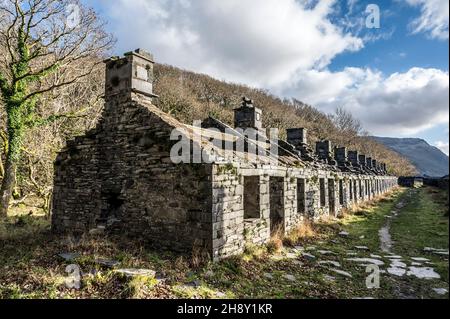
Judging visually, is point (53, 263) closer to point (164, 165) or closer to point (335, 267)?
point (164, 165)

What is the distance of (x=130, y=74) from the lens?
8.95 metres

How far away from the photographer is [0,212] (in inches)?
511

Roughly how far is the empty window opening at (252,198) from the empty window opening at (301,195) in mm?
3939

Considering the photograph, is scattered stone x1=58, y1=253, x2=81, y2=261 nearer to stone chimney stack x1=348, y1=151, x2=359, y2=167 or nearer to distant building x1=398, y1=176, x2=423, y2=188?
stone chimney stack x1=348, y1=151, x2=359, y2=167

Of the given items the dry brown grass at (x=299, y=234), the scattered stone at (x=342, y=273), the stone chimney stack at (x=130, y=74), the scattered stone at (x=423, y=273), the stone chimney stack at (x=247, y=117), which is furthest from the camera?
the stone chimney stack at (x=247, y=117)

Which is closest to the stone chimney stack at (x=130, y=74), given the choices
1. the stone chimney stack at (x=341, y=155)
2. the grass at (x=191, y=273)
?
the grass at (x=191, y=273)

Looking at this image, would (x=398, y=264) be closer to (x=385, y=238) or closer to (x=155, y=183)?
(x=385, y=238)

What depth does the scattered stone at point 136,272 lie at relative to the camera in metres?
5.60

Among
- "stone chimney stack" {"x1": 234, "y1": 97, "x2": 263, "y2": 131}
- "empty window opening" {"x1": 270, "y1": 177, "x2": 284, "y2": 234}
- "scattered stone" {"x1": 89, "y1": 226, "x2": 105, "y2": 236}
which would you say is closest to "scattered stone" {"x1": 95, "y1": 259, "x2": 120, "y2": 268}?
"scattered stone" {"x1": 89, "y1": 226, "x2": 105, "y2": 236}

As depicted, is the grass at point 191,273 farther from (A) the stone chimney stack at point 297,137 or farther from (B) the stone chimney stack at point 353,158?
(B) the stone chimney stack at point 353,158

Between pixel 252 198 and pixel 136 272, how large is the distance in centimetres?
481

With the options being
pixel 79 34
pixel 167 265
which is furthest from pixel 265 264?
pixel 79 34

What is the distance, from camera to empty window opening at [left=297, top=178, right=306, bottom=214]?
42.6 feet
